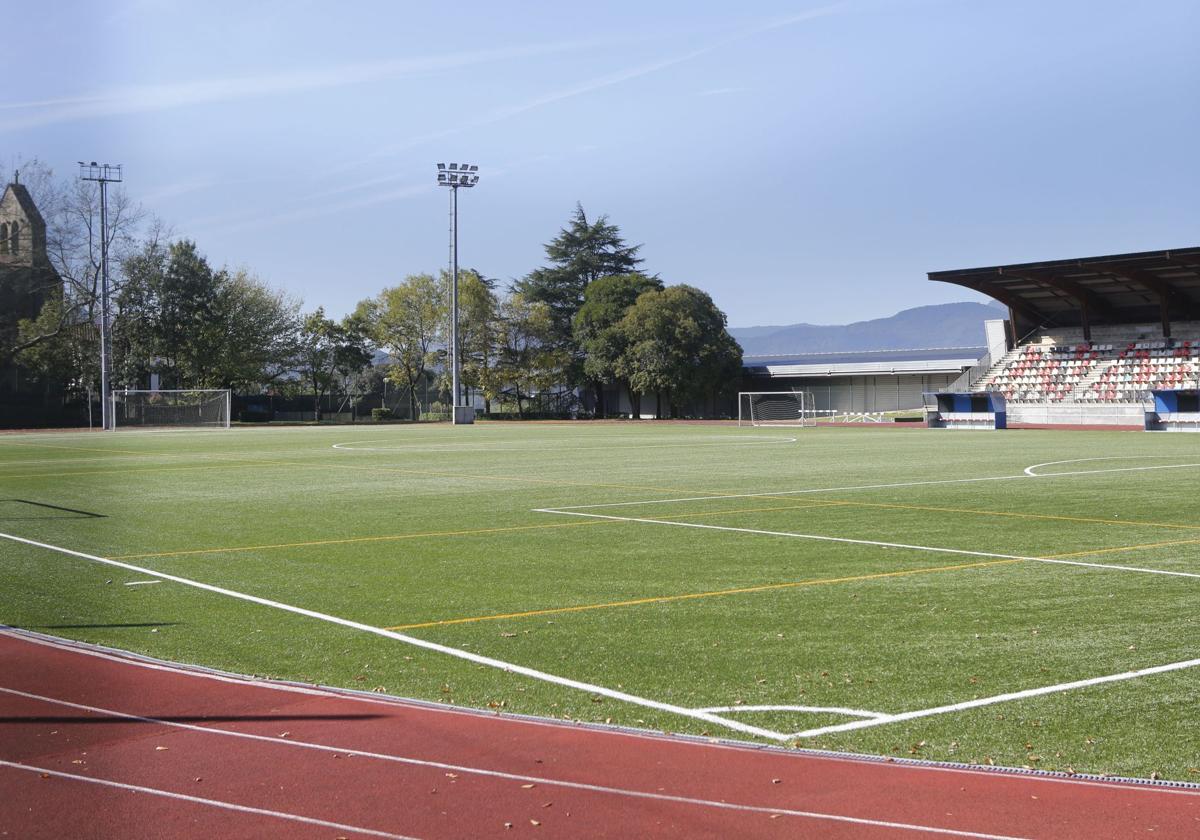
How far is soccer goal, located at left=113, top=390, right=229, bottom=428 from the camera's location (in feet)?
200

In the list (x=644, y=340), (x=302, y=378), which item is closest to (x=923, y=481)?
(x=644, y=340)

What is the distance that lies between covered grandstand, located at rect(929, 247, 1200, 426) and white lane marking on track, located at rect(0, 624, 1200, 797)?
174 ft

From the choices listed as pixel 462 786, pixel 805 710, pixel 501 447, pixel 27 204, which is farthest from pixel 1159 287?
pixel 462 786

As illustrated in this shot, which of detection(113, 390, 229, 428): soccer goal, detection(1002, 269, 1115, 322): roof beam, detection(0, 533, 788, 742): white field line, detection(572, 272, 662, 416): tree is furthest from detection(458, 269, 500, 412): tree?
detection(0, 533, 788, 742): white field line

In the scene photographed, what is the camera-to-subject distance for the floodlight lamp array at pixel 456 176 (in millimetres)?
67750

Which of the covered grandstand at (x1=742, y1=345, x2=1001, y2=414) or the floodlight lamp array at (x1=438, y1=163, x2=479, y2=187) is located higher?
the floodlight lamp array at (x1=438, y1=163, x2=479, y2=187)

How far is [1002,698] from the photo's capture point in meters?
6.47

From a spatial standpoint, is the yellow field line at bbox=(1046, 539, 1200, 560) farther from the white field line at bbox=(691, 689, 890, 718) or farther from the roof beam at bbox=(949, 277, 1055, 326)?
the roof beam at bbox=(949, 277, 1055, 326)

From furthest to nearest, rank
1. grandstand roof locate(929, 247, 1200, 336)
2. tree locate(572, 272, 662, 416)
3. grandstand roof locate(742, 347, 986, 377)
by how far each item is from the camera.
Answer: tree locate(572, 272, 662, 416), grandstand roof locate(742, 347, 986, 377), grandstand roof locate(929, 247, 1200, 336)

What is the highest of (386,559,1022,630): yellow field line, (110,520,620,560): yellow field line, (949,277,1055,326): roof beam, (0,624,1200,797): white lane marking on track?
(949,277,1055,326): roof beam

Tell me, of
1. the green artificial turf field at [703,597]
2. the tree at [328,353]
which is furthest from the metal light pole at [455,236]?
the green artificial turf field at [703,597]

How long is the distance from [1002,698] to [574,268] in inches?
3552

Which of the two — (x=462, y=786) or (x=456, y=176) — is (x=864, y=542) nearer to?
(x=462, y=786)

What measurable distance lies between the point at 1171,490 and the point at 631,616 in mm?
13255
